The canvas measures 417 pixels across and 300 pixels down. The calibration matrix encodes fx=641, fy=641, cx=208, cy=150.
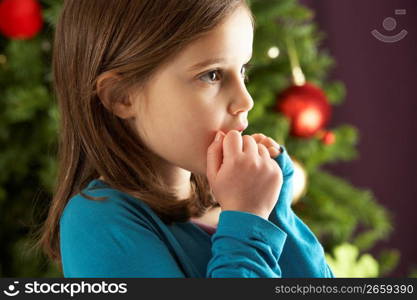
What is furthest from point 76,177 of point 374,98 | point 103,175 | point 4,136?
point 374,98

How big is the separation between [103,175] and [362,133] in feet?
5.62

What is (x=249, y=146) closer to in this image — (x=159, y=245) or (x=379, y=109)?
(x=159, y=245)

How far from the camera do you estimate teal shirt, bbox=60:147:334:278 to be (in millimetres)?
690

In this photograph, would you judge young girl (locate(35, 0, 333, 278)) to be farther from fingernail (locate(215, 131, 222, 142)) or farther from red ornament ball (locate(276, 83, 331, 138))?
red ornament ball (locate(276, 83, 331, 138))

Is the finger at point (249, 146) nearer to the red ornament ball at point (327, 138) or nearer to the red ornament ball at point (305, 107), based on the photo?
the red ornament ball at point (305, 107)

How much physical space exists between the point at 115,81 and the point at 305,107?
811mm

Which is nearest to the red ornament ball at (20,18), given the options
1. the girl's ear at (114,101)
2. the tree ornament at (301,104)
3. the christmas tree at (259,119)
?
the christmas tree at (259,119)

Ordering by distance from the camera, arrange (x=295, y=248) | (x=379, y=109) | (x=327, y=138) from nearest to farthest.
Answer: (x=295, y=248) < (x=327, y=138) < (x=379, y=109)

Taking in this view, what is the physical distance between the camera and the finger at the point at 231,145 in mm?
742

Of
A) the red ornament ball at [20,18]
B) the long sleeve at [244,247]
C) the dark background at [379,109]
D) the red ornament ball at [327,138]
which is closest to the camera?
the long sleeve at [244,247]

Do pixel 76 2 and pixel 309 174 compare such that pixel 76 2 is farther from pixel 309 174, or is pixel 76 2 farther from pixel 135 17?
pixel 309 174

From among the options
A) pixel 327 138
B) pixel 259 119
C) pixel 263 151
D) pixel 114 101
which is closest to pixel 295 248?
pixel 263 151

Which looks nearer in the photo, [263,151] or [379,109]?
[263,151]

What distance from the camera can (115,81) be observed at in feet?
2.58
